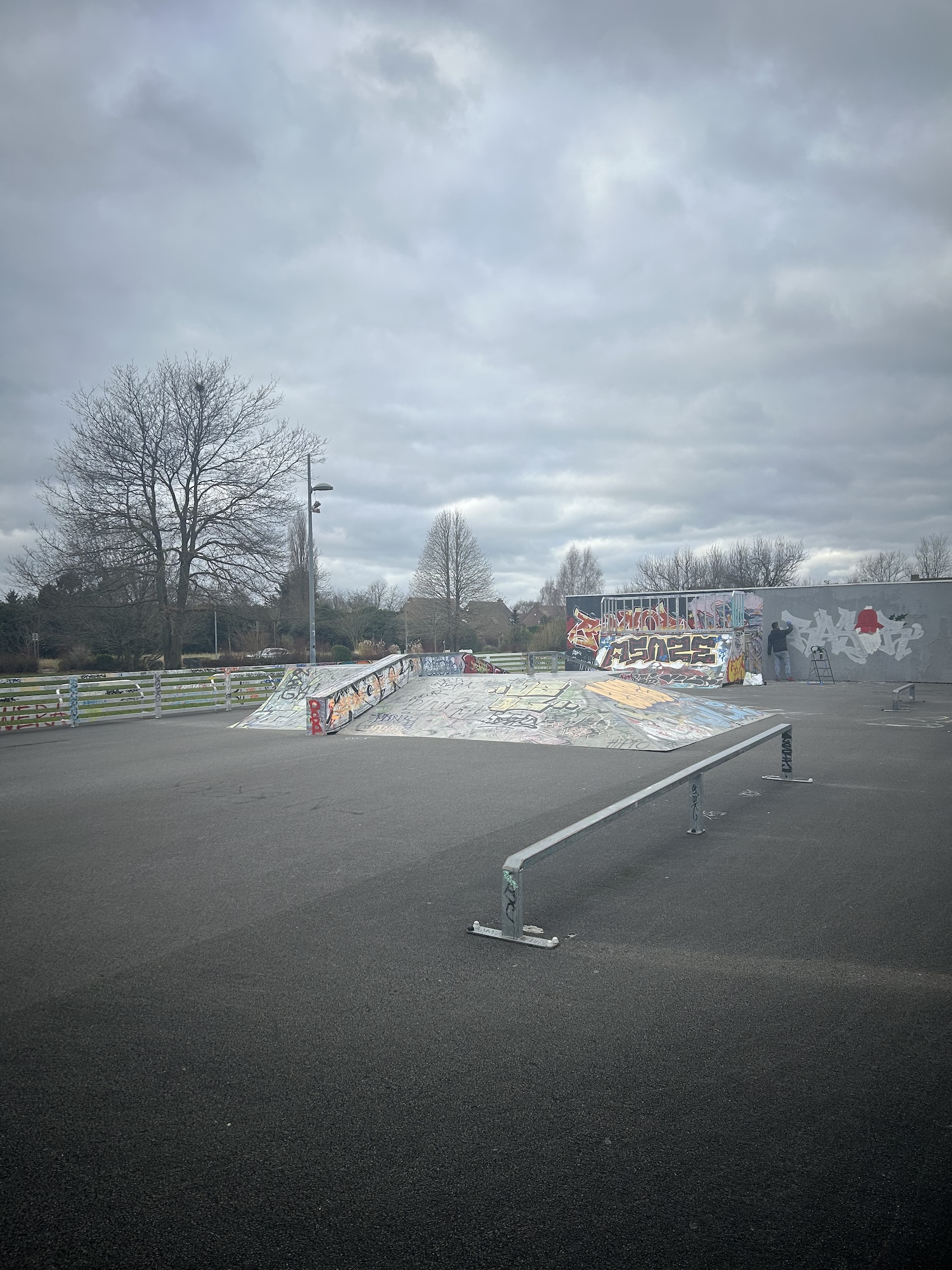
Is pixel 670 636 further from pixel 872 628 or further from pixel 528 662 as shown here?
pixel 872 628

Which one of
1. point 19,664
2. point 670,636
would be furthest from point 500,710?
point 19,664

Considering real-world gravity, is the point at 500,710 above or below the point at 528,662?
below

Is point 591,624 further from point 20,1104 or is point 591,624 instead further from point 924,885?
point 20,1104

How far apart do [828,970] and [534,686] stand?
479 inches

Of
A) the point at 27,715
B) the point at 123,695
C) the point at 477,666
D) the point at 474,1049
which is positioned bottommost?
the point at 474,1049

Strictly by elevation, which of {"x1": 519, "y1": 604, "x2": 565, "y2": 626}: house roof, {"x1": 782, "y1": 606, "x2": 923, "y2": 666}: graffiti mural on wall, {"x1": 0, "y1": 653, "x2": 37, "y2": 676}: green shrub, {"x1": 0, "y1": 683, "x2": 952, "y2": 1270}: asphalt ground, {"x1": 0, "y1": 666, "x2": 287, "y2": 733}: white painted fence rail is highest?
{"x1": 519, "y1": 604, "x2": 565, "y2": 626}: house roof

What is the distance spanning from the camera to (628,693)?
16.1m

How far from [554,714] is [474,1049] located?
11.7 meters

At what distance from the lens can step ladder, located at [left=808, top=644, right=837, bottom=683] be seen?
103ft

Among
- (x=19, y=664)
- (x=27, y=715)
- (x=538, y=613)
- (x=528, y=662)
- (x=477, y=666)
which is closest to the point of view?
(x=27, y=715)

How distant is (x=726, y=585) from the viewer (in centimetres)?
6450

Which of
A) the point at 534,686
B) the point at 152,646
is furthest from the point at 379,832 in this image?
the point at 152,646

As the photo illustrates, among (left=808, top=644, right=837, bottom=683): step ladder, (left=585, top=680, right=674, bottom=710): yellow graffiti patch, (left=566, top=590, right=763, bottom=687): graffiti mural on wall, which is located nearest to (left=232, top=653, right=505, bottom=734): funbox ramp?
(left=585, top=680, right=674, bottom=710): yellow graffiti patch

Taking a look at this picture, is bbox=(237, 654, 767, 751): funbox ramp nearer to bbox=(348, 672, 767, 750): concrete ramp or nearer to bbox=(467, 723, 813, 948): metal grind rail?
bbox=(348, 672, 767, 750): concrete ramp
